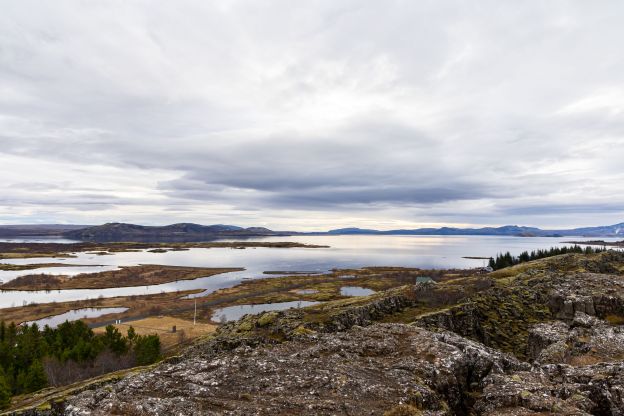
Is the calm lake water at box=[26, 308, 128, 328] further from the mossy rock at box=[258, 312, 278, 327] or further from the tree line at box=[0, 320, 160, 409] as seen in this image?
the mossy rock at box=[258, 312, 278, 327]

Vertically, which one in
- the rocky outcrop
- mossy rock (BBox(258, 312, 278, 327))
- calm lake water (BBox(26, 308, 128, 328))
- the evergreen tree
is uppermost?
the rocky outcrop

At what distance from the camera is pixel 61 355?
2435 inches

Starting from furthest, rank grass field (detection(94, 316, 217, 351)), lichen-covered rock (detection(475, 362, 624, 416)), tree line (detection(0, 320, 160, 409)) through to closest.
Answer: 1. grass field (detection(94, 316, 217, 351))
2. tree line (detection(0, 320, 160, 409))
3. lichen-covered rock (detection(475, 362, 624, 416))

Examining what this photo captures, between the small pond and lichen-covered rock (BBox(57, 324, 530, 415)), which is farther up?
lichen-covered rock (BBox(57, 324, 530, 415))

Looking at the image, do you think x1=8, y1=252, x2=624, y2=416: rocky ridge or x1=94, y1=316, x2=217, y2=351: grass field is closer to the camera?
x1=8, y1=252, x2=624, y2=416: rocky ridge

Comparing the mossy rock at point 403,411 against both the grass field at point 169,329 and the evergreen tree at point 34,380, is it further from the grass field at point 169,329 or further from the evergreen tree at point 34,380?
the grass field at point 169,329

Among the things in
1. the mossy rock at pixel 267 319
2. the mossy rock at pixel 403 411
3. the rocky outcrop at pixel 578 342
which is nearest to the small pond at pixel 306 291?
the mossy rock at pixel 267 319

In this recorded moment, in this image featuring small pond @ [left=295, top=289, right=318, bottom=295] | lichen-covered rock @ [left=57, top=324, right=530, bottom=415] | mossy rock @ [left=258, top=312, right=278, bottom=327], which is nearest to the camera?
lichen-covered rock @ [left=57, top=324, right=530, bottom=415]

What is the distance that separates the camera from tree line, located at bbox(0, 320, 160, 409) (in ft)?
184

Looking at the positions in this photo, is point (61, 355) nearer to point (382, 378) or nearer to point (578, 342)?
point (382, 378)

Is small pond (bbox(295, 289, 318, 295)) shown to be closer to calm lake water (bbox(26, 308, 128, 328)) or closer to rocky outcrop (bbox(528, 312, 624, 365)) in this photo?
calm lake water (bbox(26, 308, 128, 328))

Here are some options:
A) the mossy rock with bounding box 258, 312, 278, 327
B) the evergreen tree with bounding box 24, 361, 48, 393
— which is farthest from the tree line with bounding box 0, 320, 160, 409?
the mossy rock with bounding box 258, 312, 278, 327

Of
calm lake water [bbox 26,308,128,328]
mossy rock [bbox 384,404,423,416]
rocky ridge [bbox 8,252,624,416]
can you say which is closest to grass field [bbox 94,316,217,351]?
calm lake water [bbox 26,308,128,328]

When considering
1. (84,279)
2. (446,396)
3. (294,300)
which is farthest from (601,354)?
(84,279)
